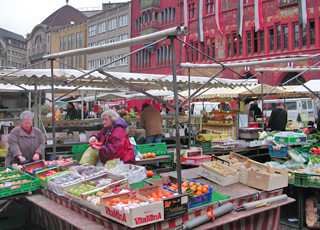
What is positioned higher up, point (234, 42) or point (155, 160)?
point (234, 42)

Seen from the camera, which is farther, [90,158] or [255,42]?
[255,42]

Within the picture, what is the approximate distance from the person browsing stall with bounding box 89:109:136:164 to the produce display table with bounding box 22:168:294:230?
99 centimetres

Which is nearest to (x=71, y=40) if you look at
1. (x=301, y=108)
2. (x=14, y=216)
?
(x=301, y=108)

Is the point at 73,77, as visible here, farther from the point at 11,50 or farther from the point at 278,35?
the point at 11,50

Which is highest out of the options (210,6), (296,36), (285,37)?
(210,6)

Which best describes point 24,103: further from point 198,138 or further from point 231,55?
point 231,55

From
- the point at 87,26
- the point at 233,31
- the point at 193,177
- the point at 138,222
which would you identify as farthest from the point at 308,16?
the point at 87,26

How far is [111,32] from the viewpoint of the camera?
4700 centimetres

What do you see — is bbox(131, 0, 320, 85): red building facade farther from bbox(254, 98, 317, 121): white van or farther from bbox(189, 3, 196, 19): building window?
bbox(254, 98, 317, 121): white van

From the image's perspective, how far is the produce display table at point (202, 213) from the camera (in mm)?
3587

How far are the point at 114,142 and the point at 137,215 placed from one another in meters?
2.11

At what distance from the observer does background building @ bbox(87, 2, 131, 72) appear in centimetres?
4353

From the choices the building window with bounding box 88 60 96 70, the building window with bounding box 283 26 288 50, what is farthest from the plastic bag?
the building window with bounding box 88 60 96 70

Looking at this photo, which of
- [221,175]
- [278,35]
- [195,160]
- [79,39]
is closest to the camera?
[221,175]
